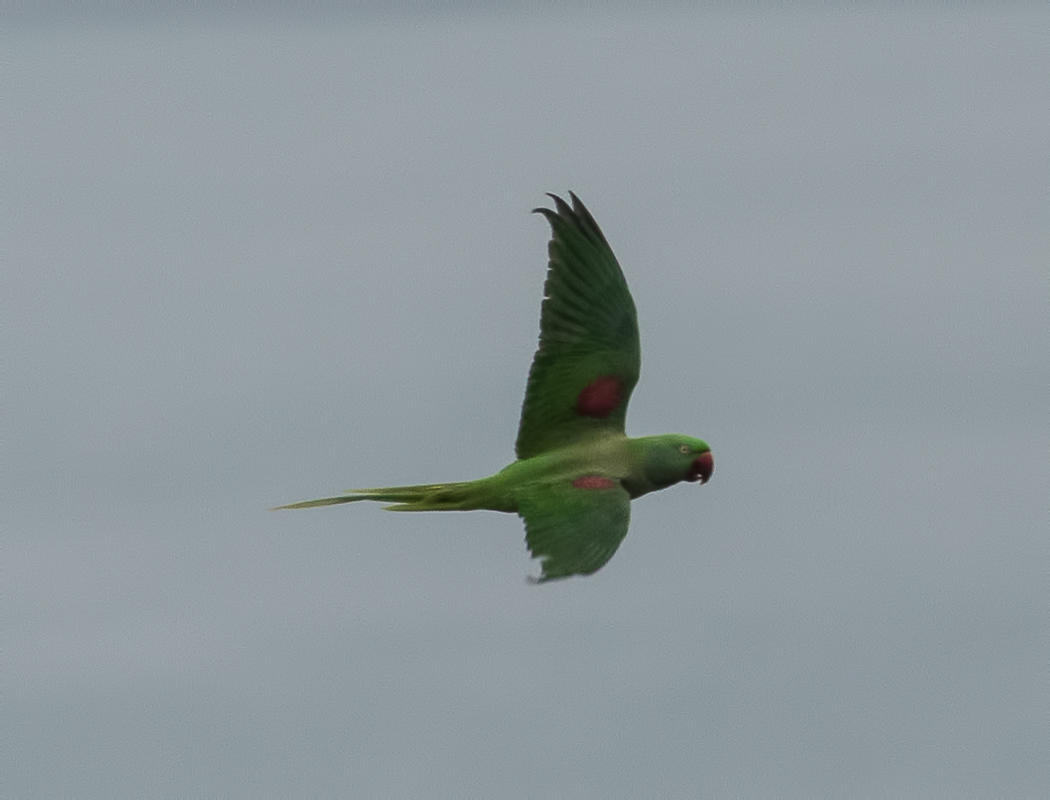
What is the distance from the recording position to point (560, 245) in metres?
19.6

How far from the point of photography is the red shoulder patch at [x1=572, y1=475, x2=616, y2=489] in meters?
18.8

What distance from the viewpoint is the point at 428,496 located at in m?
19.3

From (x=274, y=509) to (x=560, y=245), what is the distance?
3825 mm

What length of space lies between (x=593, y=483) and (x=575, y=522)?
0.76 meters

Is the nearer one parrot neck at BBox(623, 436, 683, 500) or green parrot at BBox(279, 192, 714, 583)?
green parrot at BBox(279, 192, 714, 583)

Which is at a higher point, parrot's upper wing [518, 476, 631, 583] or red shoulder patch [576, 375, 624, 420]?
red shoulder patch [576, 375, 624, 420]

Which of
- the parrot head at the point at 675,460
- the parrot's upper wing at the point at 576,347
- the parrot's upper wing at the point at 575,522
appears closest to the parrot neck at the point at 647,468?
the parrot head at the point at 675,460

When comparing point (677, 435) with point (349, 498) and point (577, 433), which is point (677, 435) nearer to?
point (577, 433)

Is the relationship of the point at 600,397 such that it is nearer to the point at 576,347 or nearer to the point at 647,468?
the point at 576,347

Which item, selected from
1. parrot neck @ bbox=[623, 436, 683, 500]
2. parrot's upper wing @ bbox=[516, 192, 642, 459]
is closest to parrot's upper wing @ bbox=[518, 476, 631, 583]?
parrot neck @ bbox=[623, 436, 683, 500]

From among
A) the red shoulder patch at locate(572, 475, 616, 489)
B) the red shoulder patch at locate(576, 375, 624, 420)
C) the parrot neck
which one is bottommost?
the red shoulder patch at locate(572, 475, 616, 489)

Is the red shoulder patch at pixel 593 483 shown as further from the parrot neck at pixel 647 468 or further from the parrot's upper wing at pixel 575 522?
the parrot neck at pixel 647 468

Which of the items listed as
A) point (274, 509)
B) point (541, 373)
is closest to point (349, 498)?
point (274, 509)

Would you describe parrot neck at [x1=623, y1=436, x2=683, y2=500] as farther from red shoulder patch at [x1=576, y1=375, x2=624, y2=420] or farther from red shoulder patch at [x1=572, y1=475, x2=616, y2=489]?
red shoulder patch at [x1=576, y1=375, x2=624, y2=420]
